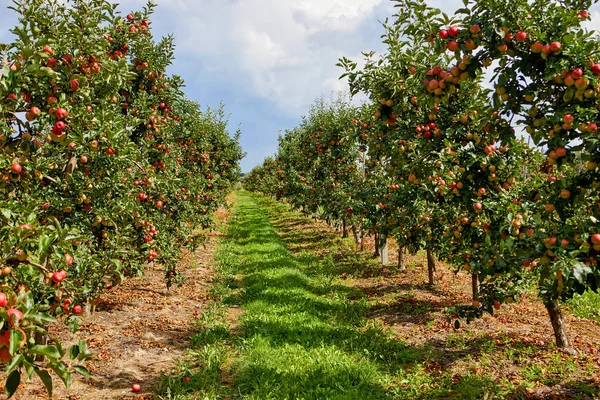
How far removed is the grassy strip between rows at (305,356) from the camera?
6.05 m

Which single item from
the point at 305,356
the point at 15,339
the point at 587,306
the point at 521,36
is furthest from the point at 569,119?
the point at 587,306

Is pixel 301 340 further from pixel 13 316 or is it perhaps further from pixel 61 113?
pixel 13 316

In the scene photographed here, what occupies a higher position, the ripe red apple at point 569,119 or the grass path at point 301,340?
the ripe red apple at point 569,119

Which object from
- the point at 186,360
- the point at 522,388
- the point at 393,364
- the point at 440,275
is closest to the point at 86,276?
the point at 186,360

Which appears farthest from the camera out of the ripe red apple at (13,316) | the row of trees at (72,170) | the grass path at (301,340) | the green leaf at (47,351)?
the grass path at (301,340)

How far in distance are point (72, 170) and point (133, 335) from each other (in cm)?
384

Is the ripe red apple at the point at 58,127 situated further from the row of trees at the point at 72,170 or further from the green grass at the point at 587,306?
the green grass at the point at 587,306

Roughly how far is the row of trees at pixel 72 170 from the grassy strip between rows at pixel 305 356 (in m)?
2.05

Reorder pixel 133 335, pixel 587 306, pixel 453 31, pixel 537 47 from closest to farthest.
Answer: pixel 537 47
pixel 453 31
pixel 133 335
pixel 587 306

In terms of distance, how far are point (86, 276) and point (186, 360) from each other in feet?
8.07

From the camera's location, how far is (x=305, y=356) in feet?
23.6

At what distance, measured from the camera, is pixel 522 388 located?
19.4 feet

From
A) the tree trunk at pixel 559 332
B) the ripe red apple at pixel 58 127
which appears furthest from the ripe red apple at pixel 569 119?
the ripe red apple at pixel 58 127

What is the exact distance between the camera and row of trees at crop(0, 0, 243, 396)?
300 cm
